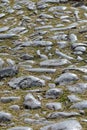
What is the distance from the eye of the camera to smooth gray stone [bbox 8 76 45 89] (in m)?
5.36

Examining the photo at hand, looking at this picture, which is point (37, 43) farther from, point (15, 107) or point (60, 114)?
point (60, 114)

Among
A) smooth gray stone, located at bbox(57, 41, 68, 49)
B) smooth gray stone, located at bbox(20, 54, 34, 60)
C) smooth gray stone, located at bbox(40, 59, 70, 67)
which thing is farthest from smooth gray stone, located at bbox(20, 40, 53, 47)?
smooth gray stone, located at bbox(40, 59, 70, 67)

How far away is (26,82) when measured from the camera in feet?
17.7

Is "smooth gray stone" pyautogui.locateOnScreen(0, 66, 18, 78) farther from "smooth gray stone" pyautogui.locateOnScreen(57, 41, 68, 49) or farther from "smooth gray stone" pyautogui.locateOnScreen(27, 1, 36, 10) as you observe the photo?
"smooth gray stone" pyautogui.locateOnScreen(27, 1, 36, 10)

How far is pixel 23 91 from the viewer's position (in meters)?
5.21

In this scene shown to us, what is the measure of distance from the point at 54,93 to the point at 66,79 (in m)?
0.42

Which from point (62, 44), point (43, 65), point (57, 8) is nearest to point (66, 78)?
point (43, 65)

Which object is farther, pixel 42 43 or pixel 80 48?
pixel 42 43

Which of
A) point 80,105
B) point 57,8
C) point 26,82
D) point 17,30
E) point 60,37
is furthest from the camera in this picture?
point 57,8

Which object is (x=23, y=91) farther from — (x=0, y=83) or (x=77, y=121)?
(x=77, y=121)

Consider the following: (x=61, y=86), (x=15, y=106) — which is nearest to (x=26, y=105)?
(x=15, y=106)

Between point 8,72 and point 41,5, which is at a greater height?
point 8,72

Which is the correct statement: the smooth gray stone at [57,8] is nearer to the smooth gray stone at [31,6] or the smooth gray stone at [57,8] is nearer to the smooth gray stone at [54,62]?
the smooth gray stone at [31,6]

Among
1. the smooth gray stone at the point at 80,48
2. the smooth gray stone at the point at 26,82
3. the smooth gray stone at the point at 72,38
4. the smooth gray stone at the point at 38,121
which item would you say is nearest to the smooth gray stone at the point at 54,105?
the smooth gray stone at the point at 38,121
